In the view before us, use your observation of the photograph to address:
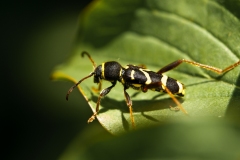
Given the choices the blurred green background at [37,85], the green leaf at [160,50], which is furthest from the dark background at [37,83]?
the green leaf at [160,50]

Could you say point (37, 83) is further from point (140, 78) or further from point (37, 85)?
point (140, 78)

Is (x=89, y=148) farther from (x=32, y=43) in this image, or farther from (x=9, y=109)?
(x=32, y=43)

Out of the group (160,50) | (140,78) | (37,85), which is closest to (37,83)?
(37,85)

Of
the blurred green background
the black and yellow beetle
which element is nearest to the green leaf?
the black and yellow beetle

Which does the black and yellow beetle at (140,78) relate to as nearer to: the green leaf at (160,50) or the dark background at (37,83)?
the green leaf at (160,50)

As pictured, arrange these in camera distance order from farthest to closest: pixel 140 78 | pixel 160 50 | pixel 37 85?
pixel 37 85 → pixel 160 50 → pixel 140 78

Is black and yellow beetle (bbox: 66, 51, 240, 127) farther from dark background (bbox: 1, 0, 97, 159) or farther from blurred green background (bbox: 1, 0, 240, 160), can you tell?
dark background (bbox: 1, 0, 97, 159)
